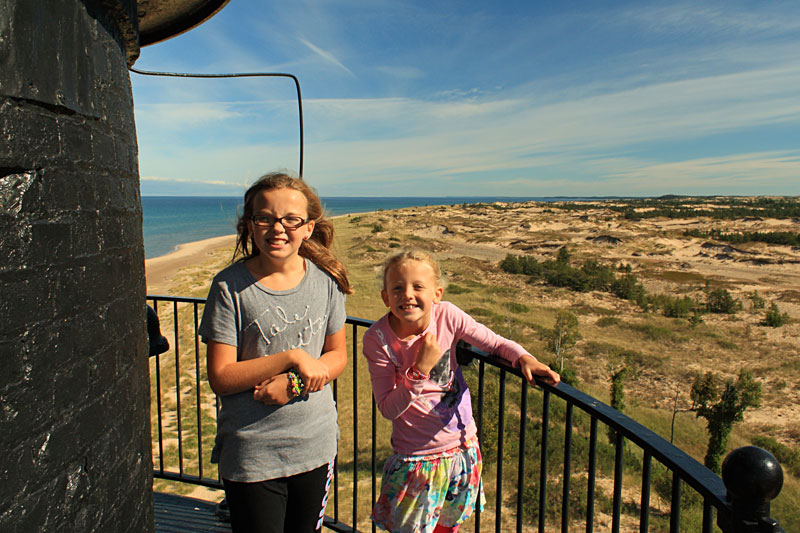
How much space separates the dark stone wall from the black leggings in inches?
13.4

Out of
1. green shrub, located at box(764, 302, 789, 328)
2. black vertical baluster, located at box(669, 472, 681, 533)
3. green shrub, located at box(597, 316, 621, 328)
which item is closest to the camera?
black vertical baluster, located at box(669, 472, 681, 533)

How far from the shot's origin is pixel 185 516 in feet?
Result: 10.7

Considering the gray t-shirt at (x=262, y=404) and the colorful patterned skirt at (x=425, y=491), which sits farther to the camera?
the colorful patterned skirt at (x=425, y=491)

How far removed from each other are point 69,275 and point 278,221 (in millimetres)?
782

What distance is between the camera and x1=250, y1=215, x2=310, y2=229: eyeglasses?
6.41 feet

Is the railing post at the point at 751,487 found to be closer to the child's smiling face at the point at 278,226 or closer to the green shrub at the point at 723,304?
the child's smiling face at the point at 278,226

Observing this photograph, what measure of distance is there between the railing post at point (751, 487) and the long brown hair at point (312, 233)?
1.52 m

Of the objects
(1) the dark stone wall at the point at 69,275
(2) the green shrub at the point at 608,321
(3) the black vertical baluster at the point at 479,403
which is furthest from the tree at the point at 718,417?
(1) the dark stone wall at the point at 69,275

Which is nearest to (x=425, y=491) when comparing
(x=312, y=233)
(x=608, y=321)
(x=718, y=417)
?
(x=312, y=233)

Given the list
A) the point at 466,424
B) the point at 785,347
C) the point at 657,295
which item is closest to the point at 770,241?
the point at 657,295

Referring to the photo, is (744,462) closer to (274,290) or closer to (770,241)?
(274,290)

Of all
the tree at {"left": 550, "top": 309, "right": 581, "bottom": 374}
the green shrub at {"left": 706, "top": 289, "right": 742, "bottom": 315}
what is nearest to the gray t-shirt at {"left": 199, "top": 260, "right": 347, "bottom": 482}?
the tree at {"left": 550, "top": 309, "right": 581, "bottom": 374}

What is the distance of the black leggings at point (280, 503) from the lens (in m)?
1.87

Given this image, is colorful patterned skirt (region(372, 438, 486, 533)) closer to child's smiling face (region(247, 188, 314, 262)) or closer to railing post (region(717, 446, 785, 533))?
child's smiling face (region(247, 188, 314, 262))
